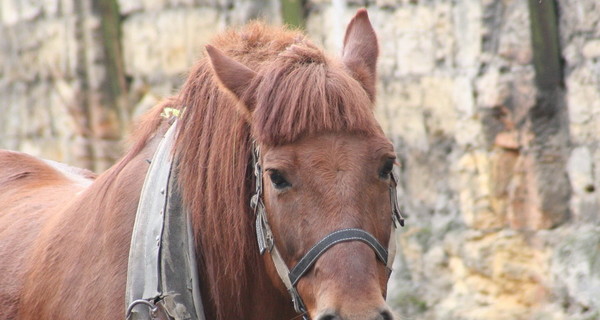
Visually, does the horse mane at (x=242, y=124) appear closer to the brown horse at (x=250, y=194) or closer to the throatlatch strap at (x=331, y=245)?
the brown horse at (x=250, y=194)

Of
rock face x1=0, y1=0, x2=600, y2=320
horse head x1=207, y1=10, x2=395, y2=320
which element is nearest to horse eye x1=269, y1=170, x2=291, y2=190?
horse head x1=207, y1=10, x2=395, y2=320

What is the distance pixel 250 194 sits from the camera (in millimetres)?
2658

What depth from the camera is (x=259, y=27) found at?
116 inches

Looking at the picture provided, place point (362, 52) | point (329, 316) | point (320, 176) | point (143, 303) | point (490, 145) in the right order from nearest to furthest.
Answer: point (329, 316)
point (320, 176)
point (143, 303)
point (362, 52)
point (490, 145)

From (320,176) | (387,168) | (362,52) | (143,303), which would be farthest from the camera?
(362,52)

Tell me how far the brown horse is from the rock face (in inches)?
64.8

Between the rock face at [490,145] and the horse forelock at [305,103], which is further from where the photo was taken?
the rock face at [490,145]

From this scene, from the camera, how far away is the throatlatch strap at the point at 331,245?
234 cm

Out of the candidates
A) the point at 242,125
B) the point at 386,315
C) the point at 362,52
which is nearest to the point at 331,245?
the point at 386,315

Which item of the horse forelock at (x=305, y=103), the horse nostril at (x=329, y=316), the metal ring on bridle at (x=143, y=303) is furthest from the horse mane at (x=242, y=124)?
the horse nostril at (x=329, y=316)

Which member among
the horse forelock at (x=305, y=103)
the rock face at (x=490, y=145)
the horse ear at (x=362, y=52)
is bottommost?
the rock face at (x=490, y=145)

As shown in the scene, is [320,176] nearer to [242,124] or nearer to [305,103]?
[305,103]

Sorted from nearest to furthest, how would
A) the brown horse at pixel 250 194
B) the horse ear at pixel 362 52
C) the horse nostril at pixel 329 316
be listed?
the horse nostril at pixel 329 316 < the brown horse at pixel 250 194 < the horse ear at pixel 362 52

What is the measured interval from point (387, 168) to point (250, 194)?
0.41 m
